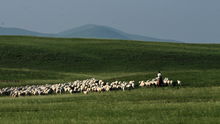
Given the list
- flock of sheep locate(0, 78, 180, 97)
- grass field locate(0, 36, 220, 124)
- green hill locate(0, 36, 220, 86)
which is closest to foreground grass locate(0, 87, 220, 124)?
grass field locate(0, 36, 220, 124)

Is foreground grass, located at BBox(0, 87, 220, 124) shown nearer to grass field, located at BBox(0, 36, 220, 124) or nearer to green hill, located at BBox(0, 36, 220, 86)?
grass field, located at BBox(0, 36, 220, 124)

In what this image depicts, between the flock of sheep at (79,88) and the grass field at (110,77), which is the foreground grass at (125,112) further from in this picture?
the flock of sheep at (79,88)

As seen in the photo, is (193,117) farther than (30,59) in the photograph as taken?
No

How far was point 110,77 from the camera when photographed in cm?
6262

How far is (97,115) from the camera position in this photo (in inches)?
1019

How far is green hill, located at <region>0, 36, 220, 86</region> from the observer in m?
65.8

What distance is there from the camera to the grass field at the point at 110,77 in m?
25.5

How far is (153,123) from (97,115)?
15.2ft

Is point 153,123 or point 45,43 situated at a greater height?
point 45,43

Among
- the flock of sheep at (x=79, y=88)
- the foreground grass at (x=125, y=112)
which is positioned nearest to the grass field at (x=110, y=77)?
the foreground grass at (x=125, y=112)

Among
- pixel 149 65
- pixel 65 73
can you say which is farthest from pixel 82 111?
pixel 149 65

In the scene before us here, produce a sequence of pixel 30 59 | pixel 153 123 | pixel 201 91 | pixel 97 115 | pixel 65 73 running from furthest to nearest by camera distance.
Answer: pixel 30 59
pixel 65 73
pixel 201 91
pixel 97 115
pixel 153 123

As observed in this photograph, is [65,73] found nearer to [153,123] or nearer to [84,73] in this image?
[84,73]

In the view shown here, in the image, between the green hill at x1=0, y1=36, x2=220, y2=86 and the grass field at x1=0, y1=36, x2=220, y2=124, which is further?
the green hill at x1=0, y1=36, x2=220, y2=86
